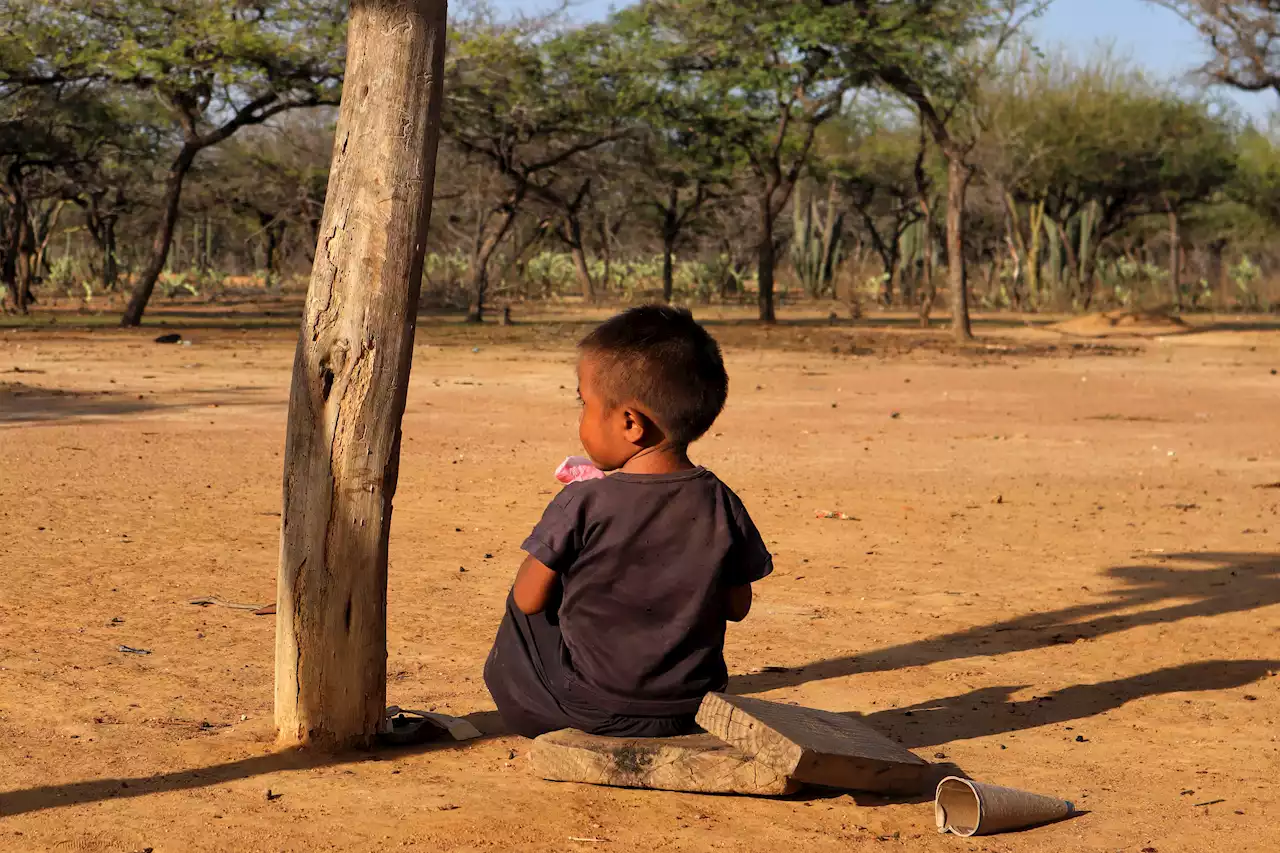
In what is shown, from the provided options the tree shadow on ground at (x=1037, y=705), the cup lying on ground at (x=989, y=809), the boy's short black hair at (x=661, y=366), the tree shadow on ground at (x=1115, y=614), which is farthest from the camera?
the tree shadow on ground at (x=1115, y=614)

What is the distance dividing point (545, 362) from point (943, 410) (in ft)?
19.8

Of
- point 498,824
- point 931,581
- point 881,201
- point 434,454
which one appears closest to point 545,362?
point 434,454

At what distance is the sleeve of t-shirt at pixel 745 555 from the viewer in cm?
343

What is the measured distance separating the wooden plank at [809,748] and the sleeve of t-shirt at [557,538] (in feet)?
1.53

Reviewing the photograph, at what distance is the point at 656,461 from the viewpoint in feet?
11.2

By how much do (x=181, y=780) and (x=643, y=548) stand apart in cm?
116

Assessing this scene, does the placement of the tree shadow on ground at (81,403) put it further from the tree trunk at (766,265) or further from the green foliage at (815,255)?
the green foliage at (815,255)

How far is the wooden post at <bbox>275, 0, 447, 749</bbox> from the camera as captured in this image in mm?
3477

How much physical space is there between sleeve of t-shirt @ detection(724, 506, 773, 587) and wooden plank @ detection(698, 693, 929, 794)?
0.28 meters

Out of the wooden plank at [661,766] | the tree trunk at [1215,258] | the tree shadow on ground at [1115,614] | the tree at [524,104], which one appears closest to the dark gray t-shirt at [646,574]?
the wooden plank at [661,766]

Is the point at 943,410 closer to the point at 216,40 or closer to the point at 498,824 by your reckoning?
the point at 498,824

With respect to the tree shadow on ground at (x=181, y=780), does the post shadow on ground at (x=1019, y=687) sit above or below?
below

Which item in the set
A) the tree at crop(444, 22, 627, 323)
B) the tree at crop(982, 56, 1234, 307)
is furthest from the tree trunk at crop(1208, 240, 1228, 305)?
the tree at crop(444, 22, 627, 323)

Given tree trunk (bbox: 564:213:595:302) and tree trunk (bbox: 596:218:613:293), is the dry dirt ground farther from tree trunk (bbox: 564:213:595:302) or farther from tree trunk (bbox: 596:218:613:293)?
tree trunk (bbox: 596:218:613:293)
